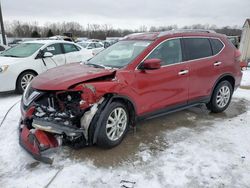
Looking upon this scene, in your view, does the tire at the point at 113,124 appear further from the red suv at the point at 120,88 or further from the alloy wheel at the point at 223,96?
the alloy wheel at the point at 223,96

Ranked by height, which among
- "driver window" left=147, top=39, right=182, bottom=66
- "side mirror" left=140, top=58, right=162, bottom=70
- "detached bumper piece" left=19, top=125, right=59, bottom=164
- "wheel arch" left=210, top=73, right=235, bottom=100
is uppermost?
"driver window" left=147, top=39, right=182, bottom=66

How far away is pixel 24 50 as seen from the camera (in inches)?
273

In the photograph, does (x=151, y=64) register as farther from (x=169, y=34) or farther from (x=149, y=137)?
(x=149, y=137)

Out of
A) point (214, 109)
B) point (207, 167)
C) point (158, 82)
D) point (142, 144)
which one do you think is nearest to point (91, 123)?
point (142, 144)

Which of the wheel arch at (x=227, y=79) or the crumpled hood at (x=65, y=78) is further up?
the crumpled hood at (x=65, y=78)

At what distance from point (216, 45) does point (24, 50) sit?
5.47 m

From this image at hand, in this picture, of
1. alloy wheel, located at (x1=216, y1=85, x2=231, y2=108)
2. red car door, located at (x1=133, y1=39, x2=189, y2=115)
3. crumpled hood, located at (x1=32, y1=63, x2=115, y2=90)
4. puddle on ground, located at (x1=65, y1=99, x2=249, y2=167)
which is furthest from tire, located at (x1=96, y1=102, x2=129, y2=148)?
alloy wheel, located at (x1=216, y1=85, x2=231, y2=108)

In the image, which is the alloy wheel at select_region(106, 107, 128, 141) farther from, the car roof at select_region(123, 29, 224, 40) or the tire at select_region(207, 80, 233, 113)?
the tire at select_region(207, 80, 233, 113)

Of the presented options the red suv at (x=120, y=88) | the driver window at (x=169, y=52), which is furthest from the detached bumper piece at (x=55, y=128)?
the driver window at (x=169, y=52)

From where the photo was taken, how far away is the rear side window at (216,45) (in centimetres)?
473

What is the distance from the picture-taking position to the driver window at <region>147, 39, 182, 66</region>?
3.86 meters

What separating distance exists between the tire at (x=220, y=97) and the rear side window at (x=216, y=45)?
28.0 inches

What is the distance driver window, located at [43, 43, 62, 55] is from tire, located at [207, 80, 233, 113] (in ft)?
16.4

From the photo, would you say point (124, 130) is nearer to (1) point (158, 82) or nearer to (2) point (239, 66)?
(1) point (158, 82)
